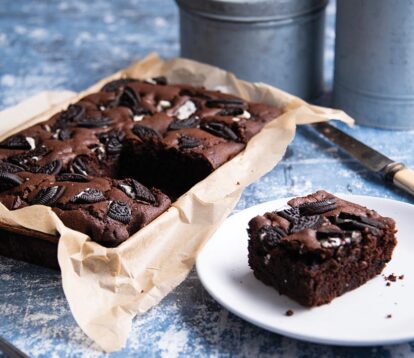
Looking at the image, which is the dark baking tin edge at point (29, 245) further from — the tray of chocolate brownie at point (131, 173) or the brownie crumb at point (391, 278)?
the brownie crumb at point (391, 278)

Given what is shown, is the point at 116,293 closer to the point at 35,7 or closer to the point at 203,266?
the point at 203,266

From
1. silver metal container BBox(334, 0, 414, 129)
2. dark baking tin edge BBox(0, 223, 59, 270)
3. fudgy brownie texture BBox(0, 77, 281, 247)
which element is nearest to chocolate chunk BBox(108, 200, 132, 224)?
fudgy brownie texture BBox(0, 77, 281, 247)

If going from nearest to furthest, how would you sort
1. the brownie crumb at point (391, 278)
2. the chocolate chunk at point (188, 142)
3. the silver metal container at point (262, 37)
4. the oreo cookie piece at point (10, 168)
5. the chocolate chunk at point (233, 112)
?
the brownie crumb at point (391, 278), the oreo cookie piece at point (10, 168), the chocolate chunk at point (188, 142), the chocolate chunk at point (233, 112), the silver metal container at point (262, 37)

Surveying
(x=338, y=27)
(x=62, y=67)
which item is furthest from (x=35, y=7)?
(x=338, y=27)

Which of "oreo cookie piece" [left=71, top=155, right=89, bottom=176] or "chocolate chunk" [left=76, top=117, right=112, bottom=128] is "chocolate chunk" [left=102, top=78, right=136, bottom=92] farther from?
"oreo cookie piece" [left=71, top=155, right=89, bottom=176]

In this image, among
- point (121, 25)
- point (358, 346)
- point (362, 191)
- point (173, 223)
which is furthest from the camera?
point (121, 25)

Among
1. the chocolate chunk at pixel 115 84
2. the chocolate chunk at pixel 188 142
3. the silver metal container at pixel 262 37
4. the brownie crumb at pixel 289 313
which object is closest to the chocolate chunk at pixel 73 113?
the chocolate chunk at pixel 115 84
